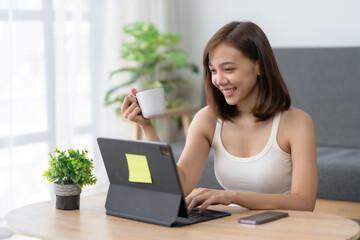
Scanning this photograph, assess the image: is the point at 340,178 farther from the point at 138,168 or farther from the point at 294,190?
the point at 138,168

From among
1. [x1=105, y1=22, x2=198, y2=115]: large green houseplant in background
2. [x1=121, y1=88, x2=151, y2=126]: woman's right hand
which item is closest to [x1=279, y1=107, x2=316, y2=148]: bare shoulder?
[x1=121, y1=88, x2=151, y2=126]: woman's right hand

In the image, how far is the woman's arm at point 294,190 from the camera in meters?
1.51

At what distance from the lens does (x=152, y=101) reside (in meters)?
1.65

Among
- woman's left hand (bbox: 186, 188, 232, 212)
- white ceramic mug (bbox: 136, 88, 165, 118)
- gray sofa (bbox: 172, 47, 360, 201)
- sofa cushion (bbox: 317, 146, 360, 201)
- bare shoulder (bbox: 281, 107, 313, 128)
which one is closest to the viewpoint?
woman's left hand (bbox: 186, 188, 232, 212)

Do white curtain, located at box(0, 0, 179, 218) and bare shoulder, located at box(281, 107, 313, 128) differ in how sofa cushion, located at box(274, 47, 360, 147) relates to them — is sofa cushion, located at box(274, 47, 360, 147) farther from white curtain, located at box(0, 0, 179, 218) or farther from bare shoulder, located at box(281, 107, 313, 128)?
bare shoulder, located at box(281, 107, 313, 128)

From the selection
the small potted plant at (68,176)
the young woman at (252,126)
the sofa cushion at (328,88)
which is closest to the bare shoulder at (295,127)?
the young woman at (252,126)

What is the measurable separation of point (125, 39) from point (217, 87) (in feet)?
7.50

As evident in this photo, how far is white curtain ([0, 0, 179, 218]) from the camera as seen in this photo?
320cm

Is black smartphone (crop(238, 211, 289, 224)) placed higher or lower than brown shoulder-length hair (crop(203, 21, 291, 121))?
lower

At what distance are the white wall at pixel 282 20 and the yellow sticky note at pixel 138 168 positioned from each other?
2.70 meters

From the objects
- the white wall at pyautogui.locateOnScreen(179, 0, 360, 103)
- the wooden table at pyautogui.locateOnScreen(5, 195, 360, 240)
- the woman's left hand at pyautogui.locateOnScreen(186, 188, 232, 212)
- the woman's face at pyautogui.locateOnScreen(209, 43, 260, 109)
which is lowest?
the wooden table at pyautogui.locateOnScreen(5, 195, 360, 240)

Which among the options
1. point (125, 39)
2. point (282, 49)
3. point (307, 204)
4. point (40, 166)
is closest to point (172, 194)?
point (307, 204)

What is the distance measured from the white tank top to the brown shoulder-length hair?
0.16 feet

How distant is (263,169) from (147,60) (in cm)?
219
